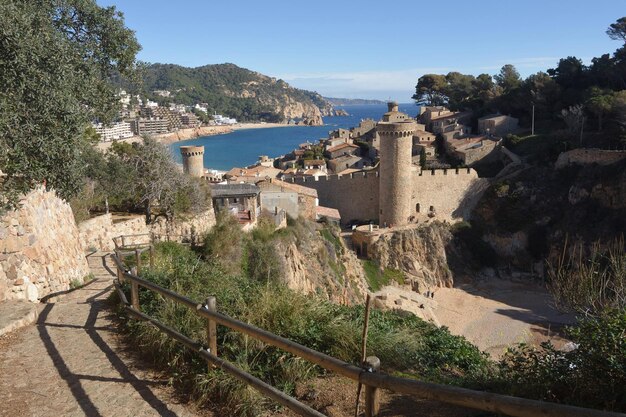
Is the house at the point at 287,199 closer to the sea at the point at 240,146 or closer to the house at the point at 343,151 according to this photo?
the house at the point at 343,151

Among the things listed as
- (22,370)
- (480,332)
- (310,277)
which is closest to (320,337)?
(22,370)

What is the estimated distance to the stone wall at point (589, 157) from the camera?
34281 millimetres

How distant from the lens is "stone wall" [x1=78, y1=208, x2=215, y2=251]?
1504 cm

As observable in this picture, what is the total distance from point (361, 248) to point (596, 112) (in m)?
25.2

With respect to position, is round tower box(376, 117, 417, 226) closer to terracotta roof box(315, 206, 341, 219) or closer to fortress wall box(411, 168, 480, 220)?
fortress wall box(411, 168, 480, 220)

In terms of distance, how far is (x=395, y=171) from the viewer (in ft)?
108

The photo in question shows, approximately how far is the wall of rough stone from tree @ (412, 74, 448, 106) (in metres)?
76.4

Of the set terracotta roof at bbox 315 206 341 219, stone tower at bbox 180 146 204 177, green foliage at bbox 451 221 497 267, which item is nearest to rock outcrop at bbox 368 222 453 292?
green foliage at bbox 451 221 497 267

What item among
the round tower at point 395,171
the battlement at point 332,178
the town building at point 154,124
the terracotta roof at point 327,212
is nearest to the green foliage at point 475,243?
the round tower at point 395,171

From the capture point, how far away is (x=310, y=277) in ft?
80.2

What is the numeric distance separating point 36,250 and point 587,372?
8.26 meters

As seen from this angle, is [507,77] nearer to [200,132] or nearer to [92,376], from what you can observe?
[92,376]

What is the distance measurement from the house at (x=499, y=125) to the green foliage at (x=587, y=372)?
4828cm

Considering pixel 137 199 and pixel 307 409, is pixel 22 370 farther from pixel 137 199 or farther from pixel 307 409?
pixel 137 199
